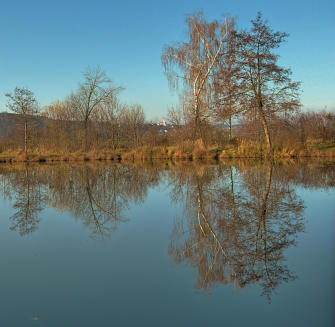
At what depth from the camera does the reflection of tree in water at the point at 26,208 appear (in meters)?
5.18

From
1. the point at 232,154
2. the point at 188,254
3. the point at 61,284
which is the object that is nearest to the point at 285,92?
the point at 232,154

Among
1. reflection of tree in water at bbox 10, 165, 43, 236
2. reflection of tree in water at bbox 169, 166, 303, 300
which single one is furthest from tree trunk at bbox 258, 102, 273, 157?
reflection of tree in water at bbox 10, 165, 43, 236

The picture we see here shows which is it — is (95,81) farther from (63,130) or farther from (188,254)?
(188,254)

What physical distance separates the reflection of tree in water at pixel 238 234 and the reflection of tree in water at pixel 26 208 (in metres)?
2.61

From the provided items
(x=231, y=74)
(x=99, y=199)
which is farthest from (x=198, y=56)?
(x=99, y=199)

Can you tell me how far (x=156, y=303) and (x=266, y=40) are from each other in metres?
18.9

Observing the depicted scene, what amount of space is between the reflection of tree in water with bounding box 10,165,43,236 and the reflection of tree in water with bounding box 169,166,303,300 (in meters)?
2.61

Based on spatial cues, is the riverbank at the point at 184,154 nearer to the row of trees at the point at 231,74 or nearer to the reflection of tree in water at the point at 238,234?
the row of trees at the point at 231,74

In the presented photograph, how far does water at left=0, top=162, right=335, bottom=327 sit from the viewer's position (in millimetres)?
2389

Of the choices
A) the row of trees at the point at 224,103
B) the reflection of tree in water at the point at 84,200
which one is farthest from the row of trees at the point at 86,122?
the reflection of tree in water at the point at 84,200

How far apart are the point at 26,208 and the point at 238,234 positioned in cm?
476

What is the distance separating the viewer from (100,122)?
29266mm

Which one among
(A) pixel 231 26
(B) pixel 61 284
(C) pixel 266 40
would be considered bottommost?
(B) pixel 61 284

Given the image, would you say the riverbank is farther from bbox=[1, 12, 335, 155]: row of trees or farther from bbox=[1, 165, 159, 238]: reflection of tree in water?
bbox=[1, 165, 159, 238]: reflection of tree in water
